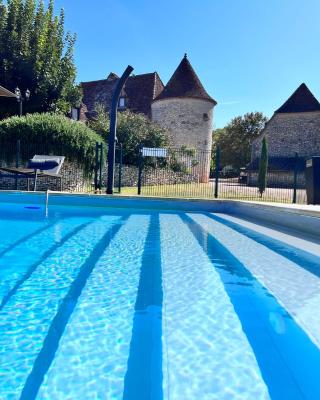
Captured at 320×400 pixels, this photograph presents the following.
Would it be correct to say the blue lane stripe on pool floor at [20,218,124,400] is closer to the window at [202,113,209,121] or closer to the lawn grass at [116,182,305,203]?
the lawn grass at [116,182,305,203]

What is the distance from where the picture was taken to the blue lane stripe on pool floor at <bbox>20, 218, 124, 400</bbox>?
1.87 metres

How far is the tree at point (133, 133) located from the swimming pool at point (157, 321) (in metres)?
13.7

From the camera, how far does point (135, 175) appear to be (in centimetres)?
1855

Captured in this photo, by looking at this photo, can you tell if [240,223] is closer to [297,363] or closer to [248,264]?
[248,264]

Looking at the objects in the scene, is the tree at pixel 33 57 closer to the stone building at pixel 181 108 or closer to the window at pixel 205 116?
the stone building at pixel 181 108

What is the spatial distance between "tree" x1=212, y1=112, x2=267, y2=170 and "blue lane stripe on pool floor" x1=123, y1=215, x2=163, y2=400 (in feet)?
179

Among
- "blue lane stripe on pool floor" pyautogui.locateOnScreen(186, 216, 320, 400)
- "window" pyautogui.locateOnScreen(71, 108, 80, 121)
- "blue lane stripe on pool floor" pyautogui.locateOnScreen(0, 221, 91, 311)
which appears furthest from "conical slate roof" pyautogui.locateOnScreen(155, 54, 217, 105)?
"blue lane stripe on pool floor" pyautogui.locateOnScreen(186, 216, 320, 400)

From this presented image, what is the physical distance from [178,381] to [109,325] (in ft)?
2.76

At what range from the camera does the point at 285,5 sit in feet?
40.9

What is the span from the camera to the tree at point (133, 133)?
18953 mm

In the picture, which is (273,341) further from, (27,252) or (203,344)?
(27,252)

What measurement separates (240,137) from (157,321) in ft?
190

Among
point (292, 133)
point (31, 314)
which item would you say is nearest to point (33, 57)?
point (31, 314)

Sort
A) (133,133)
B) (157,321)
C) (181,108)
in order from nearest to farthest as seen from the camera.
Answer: (157,321), (133,133), (181,108)
